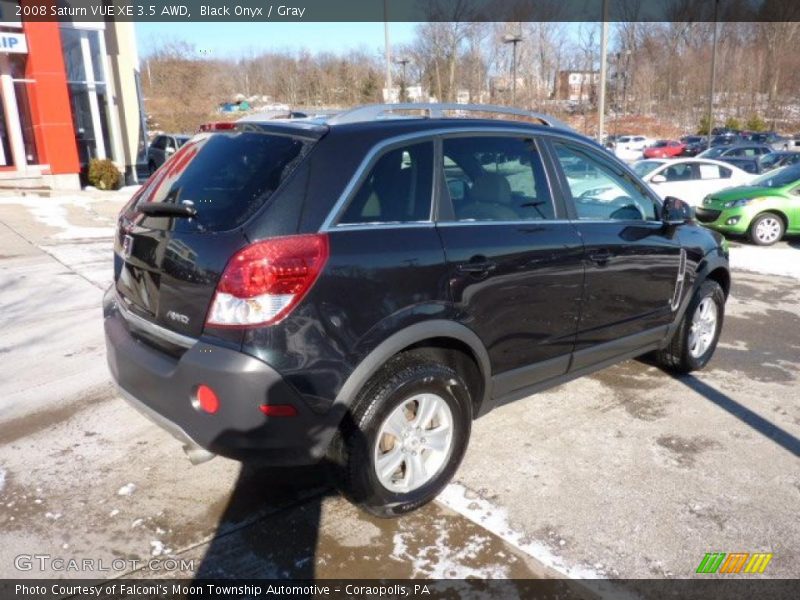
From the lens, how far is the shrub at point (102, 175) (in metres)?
18.2

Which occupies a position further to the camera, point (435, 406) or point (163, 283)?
point (435, 406)

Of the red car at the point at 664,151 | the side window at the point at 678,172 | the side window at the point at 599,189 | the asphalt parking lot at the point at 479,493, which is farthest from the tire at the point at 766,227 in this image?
the red car at the point at 664,151

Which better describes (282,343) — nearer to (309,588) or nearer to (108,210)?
(309,588)

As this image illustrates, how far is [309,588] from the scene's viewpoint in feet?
8.70

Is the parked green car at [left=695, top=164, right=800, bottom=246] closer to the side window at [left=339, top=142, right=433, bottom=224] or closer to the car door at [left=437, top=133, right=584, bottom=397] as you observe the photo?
the car door at [left=437, top=133, right=584, bottom=397]

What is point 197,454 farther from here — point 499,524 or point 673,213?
point 673,213

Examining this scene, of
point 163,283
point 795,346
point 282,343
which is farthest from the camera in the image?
point 795,346

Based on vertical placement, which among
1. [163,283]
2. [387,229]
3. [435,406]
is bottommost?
[435,406]

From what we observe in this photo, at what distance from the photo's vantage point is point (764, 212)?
11766 mm

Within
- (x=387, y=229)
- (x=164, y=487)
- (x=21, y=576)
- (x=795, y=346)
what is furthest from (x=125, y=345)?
(x=795, y=346)

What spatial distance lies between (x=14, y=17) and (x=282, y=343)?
59.3 feet

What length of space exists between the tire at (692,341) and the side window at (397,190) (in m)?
2.60

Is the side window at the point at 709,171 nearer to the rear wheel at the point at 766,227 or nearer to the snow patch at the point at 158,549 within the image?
the rear wheel at the point at 766,227

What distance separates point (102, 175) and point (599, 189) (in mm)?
17198
